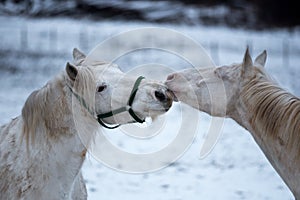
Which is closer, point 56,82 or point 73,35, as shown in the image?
point 56,82

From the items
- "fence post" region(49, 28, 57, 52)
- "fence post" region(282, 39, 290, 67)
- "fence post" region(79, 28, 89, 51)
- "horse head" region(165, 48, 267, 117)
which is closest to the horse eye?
"horse head" region(165, 48, 267, 117)

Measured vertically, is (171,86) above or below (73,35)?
above

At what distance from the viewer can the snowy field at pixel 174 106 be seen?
644 cm

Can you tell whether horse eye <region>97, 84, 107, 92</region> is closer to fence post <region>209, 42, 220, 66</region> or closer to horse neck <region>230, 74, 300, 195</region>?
horse neck <region>230, 74, 300, 195</region>

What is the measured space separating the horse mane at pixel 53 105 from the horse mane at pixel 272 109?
3.83 feet

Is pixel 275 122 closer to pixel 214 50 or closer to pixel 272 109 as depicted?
pixel 272 109

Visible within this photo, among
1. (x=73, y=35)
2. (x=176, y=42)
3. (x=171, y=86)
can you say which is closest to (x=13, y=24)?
(x=73, y=35)

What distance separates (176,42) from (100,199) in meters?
18.3

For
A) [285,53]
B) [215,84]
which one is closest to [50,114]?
[215,84]

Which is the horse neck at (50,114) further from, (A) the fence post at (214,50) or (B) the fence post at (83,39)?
(B) the fence post at (83,39)

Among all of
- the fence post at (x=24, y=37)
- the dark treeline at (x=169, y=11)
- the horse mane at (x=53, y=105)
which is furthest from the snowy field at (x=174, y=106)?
the dark treeline at (x=169, y=11)

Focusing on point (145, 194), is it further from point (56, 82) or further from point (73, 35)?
point (73, 35)

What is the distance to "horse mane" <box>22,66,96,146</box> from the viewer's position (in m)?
3.31

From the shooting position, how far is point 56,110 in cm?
339
